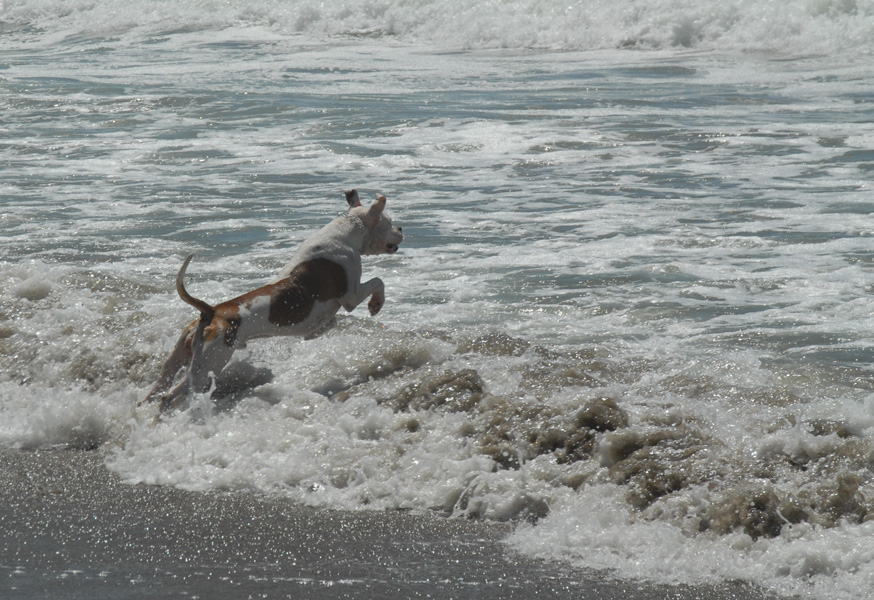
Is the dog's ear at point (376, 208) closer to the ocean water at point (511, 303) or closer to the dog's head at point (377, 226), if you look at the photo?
the dog's head at point (377, 226)

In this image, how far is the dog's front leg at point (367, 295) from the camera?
6766 millimetres

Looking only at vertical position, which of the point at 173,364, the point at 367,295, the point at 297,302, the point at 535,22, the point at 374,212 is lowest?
the point at 173,364

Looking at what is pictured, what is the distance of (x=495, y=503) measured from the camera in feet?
15.7

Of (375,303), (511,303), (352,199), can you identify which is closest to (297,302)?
(375,303)

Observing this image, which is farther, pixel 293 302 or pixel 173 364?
pixel 293 302

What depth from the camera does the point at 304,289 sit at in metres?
6.43

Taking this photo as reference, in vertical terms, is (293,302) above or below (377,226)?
below

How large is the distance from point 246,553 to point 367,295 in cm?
272

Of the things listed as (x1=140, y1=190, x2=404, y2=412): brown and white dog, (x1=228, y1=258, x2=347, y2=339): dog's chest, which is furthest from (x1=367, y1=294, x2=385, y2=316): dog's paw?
(x1=228, y1=258, x2=347, y2=339): dog's chest

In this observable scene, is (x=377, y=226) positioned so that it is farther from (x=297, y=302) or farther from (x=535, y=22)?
(x=535, y=22)

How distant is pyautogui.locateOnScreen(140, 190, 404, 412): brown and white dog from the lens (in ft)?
19.6

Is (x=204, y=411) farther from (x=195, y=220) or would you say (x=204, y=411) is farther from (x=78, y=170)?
(x=78, y=170)

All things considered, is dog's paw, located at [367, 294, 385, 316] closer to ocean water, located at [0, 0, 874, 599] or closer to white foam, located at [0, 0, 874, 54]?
ocean water, located at [0, 0, 874, 599]

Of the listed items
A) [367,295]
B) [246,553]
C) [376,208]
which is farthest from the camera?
[376,208]
